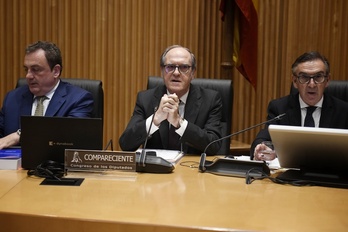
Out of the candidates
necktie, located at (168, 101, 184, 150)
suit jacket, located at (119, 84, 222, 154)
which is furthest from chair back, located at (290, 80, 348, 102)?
necktie, located at (168, 101, 184, 150)

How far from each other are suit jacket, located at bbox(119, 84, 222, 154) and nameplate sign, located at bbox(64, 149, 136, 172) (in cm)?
65

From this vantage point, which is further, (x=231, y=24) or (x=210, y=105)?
(x=231, y=24)

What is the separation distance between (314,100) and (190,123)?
0.82 m

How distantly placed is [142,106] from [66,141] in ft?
3.21

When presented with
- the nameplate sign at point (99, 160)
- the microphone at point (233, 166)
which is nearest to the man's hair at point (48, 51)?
the nameplate sign at point (99, 160)

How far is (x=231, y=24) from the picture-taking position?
13.5 feet

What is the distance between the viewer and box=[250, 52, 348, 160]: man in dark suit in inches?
110

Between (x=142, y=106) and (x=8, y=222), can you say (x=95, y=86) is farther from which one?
(x=8, y=222)

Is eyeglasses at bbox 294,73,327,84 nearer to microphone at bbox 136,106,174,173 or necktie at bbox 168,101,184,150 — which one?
necktie at bbox 168,101,184,150

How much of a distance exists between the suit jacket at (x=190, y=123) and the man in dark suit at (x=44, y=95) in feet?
1.22

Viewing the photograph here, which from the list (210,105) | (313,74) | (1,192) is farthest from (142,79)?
(1,192)

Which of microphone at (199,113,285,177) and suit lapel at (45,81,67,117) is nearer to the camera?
microphone at (199,113,285,177)

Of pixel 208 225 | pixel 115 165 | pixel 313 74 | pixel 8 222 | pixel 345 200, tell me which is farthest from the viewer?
pixel 313 74

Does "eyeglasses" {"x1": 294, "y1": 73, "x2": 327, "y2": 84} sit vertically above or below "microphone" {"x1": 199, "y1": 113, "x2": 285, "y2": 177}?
above
